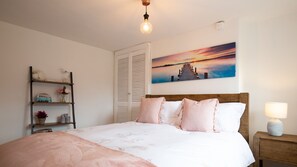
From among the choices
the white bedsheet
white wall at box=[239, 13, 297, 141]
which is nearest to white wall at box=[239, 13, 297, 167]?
white wall at box=[239, 13, 297, 141]

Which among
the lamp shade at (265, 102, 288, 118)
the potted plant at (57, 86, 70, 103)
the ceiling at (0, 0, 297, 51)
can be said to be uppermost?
the ceiling at (0, 0, 297, 51)

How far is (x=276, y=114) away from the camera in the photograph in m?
1.95

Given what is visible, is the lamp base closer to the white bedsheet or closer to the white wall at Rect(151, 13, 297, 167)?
the white wall at Rect(151, 13, 297, 167)

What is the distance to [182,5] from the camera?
2170 millimetres

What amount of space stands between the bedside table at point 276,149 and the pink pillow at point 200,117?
0.55 m

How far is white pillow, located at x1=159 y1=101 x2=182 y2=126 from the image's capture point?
246 cm

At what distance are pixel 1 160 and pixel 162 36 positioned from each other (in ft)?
9.23

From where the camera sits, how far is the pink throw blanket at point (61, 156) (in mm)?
924

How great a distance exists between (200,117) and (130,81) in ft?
6.95

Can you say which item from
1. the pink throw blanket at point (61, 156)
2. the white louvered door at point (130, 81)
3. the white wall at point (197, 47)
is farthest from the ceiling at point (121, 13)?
the pink throw blanket at point (61, 156)

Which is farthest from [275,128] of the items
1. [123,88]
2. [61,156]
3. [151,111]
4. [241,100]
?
[123,88]

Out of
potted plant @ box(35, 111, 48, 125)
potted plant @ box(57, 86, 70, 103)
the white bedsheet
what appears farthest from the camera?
potted plant @ box(57, 86, 70, 103)

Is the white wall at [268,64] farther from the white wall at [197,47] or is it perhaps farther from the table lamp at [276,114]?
the table lamp at [276,114]

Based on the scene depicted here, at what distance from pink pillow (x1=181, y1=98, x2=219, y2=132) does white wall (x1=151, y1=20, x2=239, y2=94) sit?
55 cm
